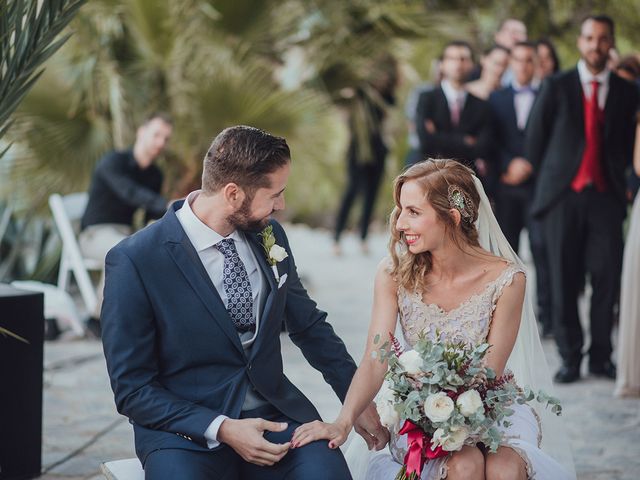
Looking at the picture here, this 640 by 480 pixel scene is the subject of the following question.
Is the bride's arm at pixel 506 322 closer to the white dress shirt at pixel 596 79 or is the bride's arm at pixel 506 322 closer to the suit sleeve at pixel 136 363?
the suit sleeve at pixel 136 363

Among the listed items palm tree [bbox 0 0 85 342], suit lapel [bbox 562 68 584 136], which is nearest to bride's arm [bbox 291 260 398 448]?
palm tree [bbox 0 0 85 342]

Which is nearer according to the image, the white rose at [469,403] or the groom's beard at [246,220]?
the white rose at [469,403]

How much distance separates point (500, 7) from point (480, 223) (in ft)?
31.2

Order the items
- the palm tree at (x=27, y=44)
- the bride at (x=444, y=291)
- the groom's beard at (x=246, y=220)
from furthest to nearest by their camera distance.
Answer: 1. the palm tree at (x=27, y=44)
2. the bride at (x=444, y=291)
3. the groom's beard at (x=246, y=220)

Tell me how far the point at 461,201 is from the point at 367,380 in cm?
70

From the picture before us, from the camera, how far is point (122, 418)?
19.5 ft

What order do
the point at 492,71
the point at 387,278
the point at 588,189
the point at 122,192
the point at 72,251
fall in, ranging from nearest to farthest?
1. the point at 387,278
2. the point at 588,189
3. the point at 122,192
4. the point at 72,251
5. the point at 492,71

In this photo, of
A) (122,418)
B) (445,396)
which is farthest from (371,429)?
(122,418)

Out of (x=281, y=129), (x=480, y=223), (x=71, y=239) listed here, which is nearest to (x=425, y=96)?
(x=281, y=129)

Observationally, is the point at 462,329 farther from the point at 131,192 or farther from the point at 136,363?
the point at 131,192

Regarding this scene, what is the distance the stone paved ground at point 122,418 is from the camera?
5070mm

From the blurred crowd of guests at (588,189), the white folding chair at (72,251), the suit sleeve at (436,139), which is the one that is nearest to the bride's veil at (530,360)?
the blurred crowd of guests at (588,189)

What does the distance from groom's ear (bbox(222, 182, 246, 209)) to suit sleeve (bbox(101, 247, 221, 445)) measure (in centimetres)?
37

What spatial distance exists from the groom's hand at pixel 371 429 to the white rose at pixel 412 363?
1.73 feet
